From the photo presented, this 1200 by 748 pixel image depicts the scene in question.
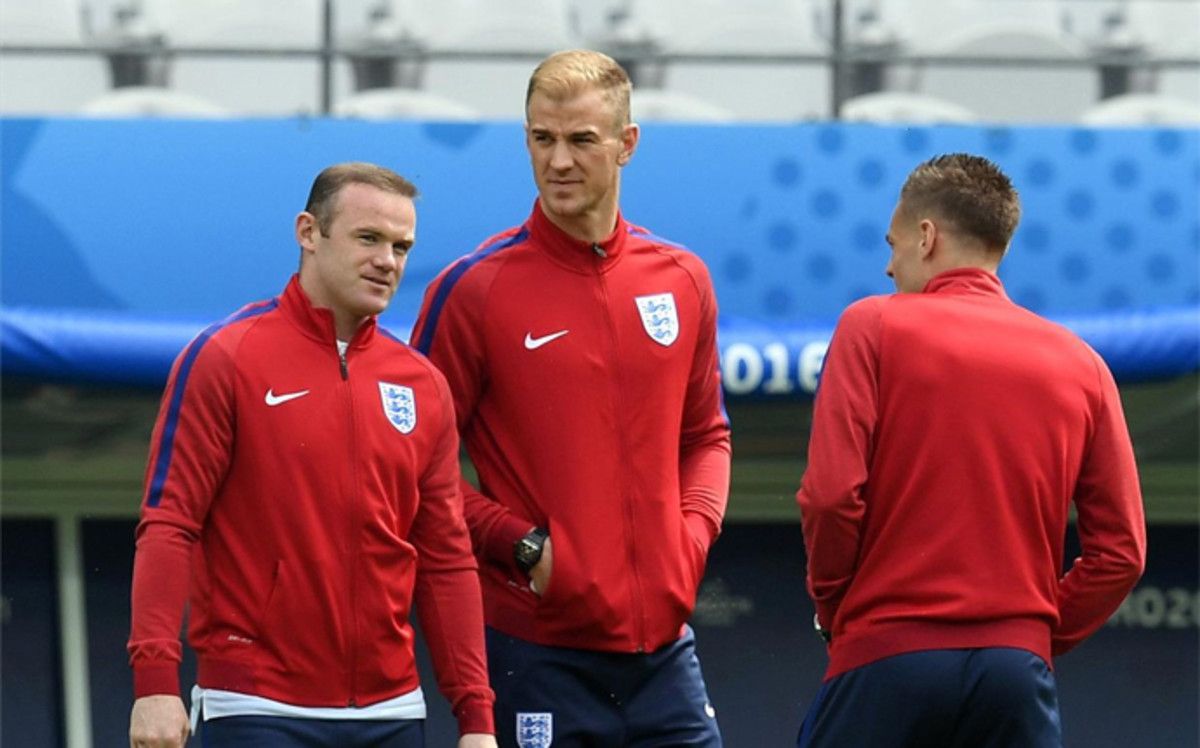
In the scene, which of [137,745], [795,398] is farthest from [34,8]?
[137,745]

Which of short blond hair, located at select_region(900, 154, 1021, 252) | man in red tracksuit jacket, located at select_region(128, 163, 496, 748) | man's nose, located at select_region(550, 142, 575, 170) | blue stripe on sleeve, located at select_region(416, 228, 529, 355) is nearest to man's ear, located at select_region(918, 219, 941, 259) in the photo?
short blond hair, located at select_region(900, 154, 1021, 252)

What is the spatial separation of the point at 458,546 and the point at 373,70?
3.33m

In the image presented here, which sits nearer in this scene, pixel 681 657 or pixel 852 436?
pixel 852 436

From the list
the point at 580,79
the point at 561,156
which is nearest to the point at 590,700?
the point at 561,156

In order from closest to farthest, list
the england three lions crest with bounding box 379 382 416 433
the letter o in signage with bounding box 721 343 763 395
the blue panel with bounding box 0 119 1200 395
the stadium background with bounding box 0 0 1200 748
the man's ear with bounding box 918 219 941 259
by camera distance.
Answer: the england three lions crest with bounding box 379 382 416 433 < the man's ear with bounding box 918 219 941 259 < the letter o in signage with bounding box 721 343 763 395 < the stadium background with bounding box 0 0 1200 748 < the blue panel with bounding box 0 119 1200 395

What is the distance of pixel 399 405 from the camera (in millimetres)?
3146

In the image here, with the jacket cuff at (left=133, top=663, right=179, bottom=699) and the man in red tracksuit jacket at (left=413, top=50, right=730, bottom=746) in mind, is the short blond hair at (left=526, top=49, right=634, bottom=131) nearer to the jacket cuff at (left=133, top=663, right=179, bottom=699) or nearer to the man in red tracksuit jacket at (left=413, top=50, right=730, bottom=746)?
the man in red tracksuit jacket at (left=413, top=50, right=730, bottom=746)

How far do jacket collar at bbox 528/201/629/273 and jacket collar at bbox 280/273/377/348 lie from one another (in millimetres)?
433

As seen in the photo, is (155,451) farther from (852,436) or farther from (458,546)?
(852,436)

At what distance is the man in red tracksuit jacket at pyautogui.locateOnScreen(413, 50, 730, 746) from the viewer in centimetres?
→ 331

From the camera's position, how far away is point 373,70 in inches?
247

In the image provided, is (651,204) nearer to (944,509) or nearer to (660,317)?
(660,317)

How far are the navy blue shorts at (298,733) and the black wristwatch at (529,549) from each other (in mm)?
352

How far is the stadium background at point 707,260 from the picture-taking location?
541 centimetres
